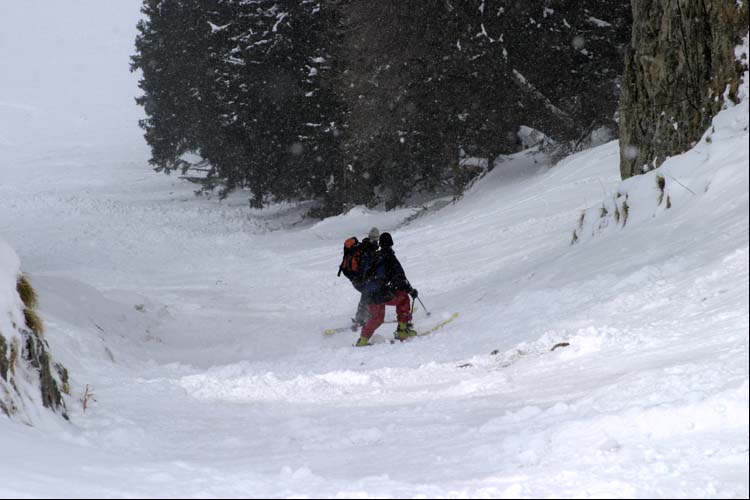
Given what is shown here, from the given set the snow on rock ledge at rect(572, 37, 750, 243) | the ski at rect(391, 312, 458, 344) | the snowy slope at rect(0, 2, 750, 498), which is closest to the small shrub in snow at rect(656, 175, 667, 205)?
the snow on rock ledge at rect(572, 37, 750, 243)

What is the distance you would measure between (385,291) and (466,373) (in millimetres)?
3628

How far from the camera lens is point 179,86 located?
1401 inches

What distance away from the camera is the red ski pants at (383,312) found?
10875mm

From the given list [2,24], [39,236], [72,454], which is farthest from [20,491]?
[2,24]

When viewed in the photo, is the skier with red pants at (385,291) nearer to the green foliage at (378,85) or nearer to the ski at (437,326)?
the ski at (437,326)

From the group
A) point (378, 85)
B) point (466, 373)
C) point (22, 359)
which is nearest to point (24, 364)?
point (22, 359)

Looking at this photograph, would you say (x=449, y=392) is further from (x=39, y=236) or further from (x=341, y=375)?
(x=39, y=236)

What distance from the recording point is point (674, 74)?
1072cm

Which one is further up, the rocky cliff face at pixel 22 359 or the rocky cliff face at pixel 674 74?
the rocky cliff face at pixel 674 74

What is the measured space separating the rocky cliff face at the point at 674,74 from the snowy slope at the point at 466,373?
775 millimetres

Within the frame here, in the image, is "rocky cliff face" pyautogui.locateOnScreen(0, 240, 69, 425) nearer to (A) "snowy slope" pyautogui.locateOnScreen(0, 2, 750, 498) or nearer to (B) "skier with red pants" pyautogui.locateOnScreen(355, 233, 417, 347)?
(A) "snowy slope" pyautogui.locateOnScreen(0, 2, 750, 498)

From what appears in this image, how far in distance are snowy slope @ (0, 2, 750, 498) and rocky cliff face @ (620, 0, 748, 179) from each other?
0.77 meters

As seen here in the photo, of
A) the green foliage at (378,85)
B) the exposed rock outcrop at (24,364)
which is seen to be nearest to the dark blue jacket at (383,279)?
the exposed rock outcrop at (24,364)

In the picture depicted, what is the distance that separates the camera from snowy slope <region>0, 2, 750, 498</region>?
13.6ft
